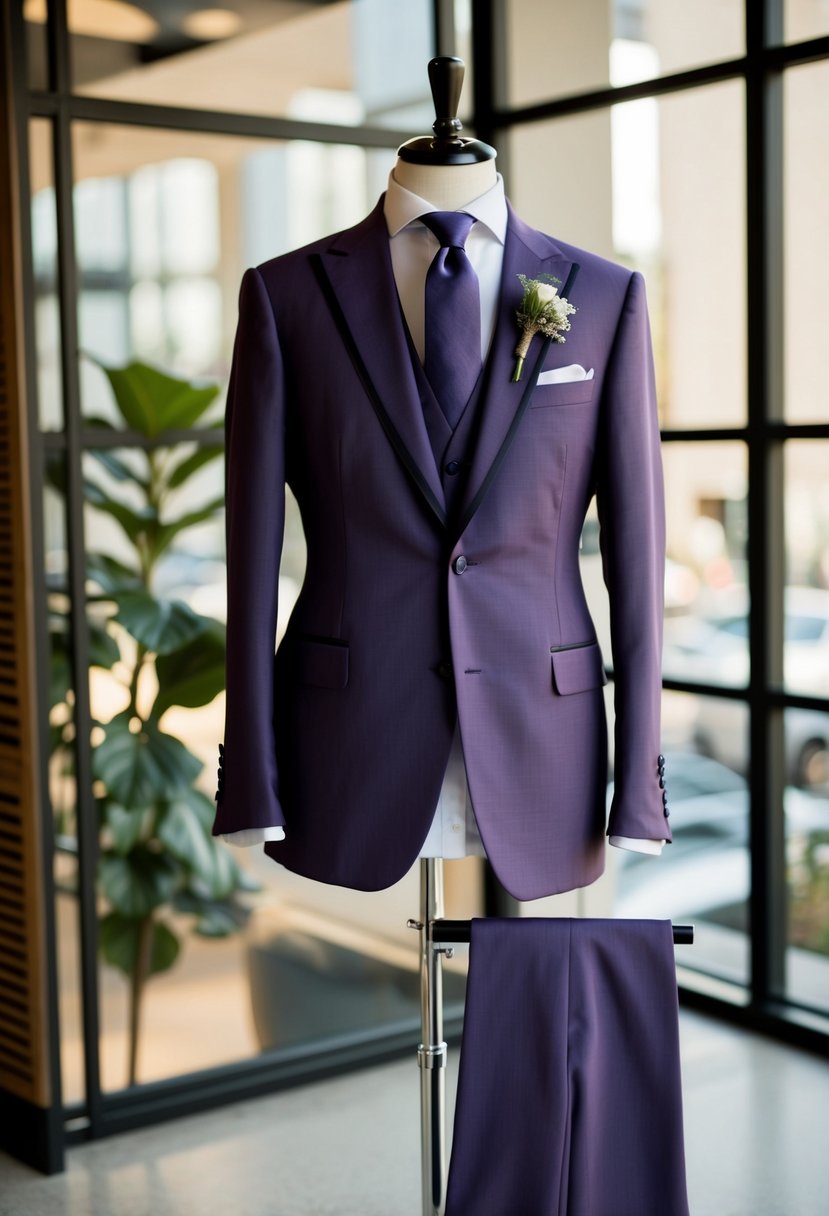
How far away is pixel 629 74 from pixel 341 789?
2.14 metres

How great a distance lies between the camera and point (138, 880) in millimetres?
2990

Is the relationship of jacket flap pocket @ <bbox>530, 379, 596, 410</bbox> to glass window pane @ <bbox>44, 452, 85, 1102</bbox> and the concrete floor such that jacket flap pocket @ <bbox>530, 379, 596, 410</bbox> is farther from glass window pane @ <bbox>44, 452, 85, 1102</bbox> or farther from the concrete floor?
the concrete floor

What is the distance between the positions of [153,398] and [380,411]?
118 centimetres

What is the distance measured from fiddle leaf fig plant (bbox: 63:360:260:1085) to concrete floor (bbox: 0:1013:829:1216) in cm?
26

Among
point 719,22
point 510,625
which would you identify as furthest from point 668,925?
point 719,22

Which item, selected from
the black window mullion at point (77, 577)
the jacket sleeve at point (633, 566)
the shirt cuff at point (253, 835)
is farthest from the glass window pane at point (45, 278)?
the jacket sleeve at point (633, 566)

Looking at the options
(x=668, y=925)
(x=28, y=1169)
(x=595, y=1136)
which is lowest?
(x=28, y=1169)

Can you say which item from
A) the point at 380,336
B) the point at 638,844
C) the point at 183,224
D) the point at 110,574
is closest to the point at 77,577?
the point at 110,574

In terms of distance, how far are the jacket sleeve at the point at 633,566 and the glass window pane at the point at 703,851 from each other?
1525mm

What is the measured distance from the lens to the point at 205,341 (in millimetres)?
2996

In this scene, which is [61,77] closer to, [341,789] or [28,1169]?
[341,789]

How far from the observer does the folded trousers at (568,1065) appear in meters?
1.89

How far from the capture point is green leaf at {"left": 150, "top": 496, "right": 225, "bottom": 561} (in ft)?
9.70

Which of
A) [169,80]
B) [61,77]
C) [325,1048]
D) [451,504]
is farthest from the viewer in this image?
[325,1048]
